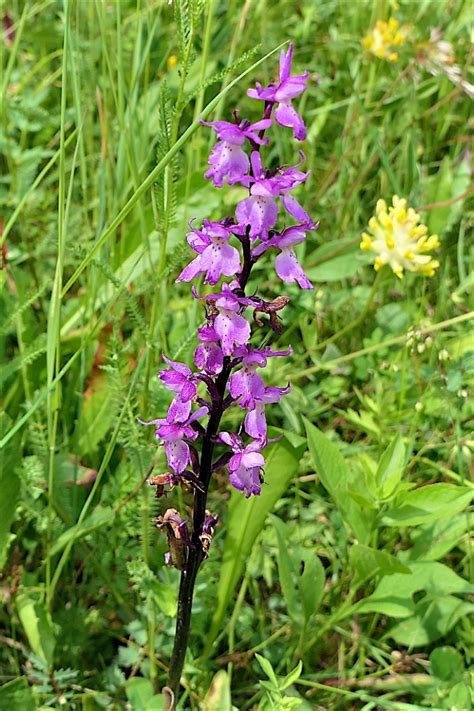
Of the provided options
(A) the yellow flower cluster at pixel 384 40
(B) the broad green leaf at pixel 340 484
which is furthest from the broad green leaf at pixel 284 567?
(A) the yellow flower cluster at pixel 384 40

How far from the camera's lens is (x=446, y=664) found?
1394mm

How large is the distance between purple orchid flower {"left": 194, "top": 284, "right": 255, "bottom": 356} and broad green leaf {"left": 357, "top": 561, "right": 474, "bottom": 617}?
67 centimetres

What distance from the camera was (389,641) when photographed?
159 cm

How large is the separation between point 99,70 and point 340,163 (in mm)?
783

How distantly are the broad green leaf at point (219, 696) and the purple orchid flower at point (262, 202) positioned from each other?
0.77 metres

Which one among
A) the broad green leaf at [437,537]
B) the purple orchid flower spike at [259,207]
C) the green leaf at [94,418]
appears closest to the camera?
the purple orchid flower spike at [259,207]

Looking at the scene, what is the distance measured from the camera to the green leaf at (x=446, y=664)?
1388 mm

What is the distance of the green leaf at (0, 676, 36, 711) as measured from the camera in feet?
4.00

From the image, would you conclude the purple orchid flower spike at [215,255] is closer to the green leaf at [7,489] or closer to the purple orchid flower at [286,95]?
the purple orchid flower at [286,95]

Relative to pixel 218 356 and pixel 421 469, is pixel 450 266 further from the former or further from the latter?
pixel 218 356

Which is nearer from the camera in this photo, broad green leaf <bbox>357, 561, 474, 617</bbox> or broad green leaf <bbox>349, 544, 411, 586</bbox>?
broad green leaf <bbox>349, 544, 411, 586</bbox>

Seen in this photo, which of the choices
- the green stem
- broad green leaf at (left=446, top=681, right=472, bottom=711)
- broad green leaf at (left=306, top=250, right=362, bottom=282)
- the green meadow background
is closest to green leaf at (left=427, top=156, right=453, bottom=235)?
the green meadow background

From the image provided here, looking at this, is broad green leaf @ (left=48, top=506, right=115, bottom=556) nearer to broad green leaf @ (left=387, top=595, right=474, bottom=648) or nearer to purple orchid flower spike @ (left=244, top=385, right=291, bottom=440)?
purple orchid flower spike @ (left=244, top=385, right=291, bottom=440)

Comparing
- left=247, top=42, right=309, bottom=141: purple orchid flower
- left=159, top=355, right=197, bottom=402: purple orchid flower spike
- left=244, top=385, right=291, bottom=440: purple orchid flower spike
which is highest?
left=247, top=42, right=309, bottom=141: purple orchid flower
